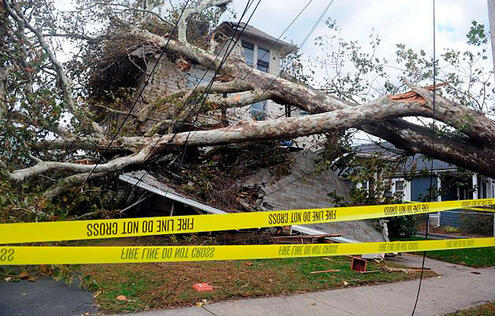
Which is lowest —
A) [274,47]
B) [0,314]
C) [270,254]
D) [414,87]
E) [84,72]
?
[0,314]

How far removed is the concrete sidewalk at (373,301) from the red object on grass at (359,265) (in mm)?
717

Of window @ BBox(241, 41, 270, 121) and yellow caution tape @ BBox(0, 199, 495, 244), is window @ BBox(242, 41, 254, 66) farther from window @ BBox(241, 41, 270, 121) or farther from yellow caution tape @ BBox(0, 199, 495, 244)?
yellow caution tape @ BBox(0, 199, 495, 244)

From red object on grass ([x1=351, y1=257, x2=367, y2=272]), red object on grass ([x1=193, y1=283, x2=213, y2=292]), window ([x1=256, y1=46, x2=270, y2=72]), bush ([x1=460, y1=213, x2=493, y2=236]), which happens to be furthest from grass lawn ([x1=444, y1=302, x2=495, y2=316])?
window ([x1=256, y1=46, x2=270, y2=72])

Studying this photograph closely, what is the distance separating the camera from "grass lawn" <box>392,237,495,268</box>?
30.5ft

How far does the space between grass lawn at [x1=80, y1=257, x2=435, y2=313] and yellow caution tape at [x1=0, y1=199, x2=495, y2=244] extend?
1328 mm

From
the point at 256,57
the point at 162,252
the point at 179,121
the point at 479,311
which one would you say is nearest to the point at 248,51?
the point at 256,57

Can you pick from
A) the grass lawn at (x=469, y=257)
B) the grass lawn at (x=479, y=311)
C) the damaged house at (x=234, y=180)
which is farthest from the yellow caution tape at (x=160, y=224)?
the grass lawn at (x=469, y=257)

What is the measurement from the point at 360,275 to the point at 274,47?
11967 millimetres

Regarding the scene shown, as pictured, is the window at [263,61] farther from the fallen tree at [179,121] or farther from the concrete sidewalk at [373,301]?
the concrete sidewalk at [373,301]

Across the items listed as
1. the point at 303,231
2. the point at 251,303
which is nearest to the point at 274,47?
the point at 303,231

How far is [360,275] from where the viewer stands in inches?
269

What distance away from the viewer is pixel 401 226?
41.3 feet

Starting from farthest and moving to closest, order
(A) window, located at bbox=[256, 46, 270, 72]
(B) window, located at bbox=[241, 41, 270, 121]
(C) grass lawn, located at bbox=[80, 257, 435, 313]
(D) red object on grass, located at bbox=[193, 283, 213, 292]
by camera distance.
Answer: (A) window, located at bbox=[256, 46, 270, 72], (B) window, located at bbox=[241, 41, 270, 121], (D) red object on grass, located at bbox=[193, 283, 213, 292], (C) grass lawn, located at bbox=[80, 257, 435, 313]

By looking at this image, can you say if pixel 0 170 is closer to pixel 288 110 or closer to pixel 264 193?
pixel 264 193
